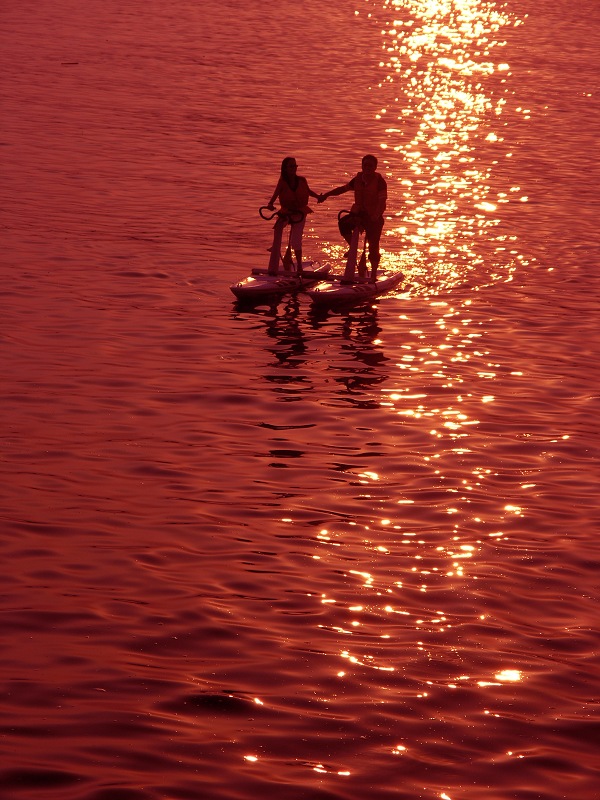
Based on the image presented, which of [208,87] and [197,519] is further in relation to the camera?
[208,87]

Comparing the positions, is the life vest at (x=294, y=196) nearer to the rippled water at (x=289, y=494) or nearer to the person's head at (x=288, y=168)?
the person's head at (x=288, y=168)

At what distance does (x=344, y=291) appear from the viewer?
19.2m

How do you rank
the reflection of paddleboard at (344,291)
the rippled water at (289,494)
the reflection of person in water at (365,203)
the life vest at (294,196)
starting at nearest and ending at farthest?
the rippled water at (289,494) < the reflection of paddleboard at (344,291) < the reflection of person in water at (365,203) < the life vest at (294,196)

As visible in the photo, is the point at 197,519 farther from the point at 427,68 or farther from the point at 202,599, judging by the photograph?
the point at 427,68

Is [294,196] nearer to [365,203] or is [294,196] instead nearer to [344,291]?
[365,203]

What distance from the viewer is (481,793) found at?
24.4 ft

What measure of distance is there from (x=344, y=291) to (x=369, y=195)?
56.8 inches

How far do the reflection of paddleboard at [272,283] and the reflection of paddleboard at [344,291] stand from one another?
0.24 meters

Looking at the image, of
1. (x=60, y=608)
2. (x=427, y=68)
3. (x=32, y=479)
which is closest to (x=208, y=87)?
(x=427, y=68)

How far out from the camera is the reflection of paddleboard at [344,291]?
19125 mm

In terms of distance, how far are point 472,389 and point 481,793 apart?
8.48m

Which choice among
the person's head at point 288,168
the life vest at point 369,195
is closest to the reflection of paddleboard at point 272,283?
the life vest at point 369,195

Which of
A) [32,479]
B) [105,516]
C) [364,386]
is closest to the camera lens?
[105,516]

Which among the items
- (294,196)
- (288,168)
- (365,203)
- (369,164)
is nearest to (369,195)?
(365,203)
